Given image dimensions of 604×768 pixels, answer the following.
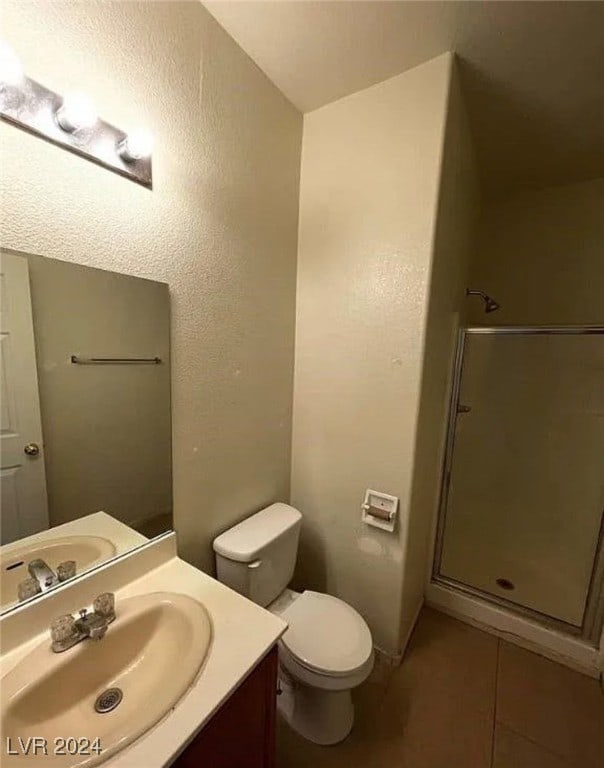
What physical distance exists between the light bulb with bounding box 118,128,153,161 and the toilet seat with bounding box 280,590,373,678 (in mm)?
1627

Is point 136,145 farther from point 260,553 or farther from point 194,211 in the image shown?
point 260,553

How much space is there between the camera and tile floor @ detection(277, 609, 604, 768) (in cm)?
121

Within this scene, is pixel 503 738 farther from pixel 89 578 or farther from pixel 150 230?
pixel 150 230

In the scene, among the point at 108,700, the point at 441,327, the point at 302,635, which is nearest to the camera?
the point at 108,700

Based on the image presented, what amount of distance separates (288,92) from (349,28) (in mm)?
362

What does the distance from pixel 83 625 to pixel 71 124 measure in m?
1.18

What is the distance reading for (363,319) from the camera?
1.44 m

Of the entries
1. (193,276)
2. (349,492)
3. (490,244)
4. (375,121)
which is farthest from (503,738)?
(490,244)

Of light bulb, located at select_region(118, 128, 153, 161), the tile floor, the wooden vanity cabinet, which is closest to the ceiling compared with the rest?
light bulb, located at select_region(118, 128, 153, 161)

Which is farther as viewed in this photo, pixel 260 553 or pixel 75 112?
pixel 260 553

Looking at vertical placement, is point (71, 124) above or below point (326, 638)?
above

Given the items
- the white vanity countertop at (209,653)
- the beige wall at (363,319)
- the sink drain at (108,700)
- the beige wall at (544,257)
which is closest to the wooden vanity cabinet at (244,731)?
the white vanity countertop at (209,653)

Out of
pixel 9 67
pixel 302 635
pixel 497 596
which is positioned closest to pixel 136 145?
pixel 9 67

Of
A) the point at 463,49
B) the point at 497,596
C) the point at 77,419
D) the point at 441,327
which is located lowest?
the point at 497,596
